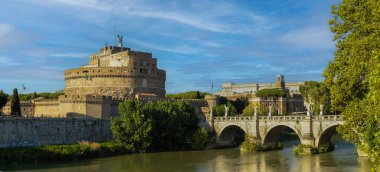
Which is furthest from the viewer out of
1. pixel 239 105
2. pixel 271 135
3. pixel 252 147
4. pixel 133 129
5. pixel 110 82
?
pixel 239 105

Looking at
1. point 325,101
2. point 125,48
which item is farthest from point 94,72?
point 325,101

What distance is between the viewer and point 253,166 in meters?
30.3

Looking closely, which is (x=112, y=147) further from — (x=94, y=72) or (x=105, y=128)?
(x=94, y=72)

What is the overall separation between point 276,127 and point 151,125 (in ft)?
34.4

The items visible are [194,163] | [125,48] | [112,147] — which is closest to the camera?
[194,163]

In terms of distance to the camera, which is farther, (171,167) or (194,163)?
(194,163)

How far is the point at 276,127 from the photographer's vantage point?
132 feet

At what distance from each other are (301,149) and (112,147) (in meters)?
14.6

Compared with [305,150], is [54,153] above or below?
above

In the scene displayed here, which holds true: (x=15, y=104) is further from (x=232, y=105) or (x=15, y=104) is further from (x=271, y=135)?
(x=232, y=105)

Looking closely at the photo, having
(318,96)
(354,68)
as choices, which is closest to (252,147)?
(318,96)

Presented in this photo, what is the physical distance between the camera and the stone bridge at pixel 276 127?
36094 mm

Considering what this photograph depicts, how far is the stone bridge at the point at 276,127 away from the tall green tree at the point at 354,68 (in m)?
19.4

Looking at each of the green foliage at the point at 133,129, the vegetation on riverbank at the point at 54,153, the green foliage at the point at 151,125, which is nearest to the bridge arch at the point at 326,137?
the green foliage at the point at 151,125
